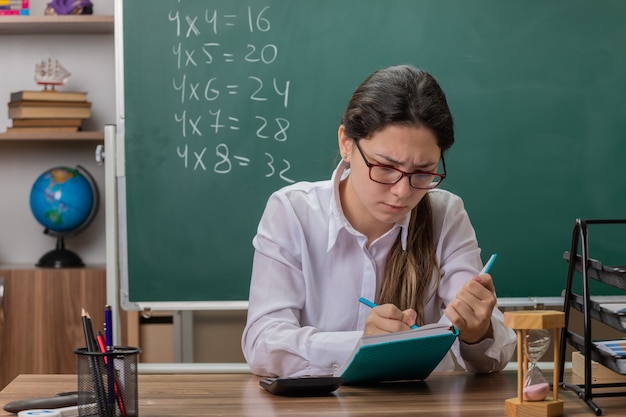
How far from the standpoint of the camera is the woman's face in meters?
1.63

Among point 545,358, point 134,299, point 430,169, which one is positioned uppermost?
point 430,169

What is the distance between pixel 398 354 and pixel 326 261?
21.0 inches

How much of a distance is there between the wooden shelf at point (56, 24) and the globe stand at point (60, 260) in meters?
0.87

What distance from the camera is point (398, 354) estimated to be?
1388mm

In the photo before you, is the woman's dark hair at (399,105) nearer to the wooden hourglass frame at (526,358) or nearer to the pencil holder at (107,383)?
the wooden hourglass frame at (526,358)

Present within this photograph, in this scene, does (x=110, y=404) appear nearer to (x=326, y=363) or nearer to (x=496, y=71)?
(x=326, y=363)

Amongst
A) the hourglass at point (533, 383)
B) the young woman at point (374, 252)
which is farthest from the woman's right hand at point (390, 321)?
the hourglass at point (533, 383)

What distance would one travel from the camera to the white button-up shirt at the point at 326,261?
178 centimetres

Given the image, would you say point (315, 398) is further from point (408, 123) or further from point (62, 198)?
point (62, 198)

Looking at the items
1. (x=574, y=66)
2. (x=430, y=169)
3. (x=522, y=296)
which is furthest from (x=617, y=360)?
(x=574, y=66)

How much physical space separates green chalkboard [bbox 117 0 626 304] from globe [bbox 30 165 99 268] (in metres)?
0.60

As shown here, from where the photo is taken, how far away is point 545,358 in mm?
2879

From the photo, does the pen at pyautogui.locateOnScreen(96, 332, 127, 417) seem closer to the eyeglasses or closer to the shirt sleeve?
the shirt sleeve

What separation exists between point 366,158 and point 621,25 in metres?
1.38
